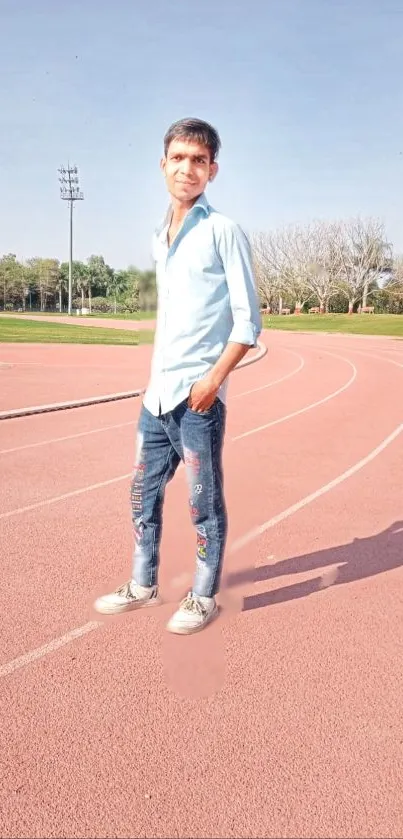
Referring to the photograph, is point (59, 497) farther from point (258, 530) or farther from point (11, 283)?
point (11, 283)

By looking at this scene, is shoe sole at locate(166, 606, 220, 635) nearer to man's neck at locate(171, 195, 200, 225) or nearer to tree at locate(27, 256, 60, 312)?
man's neck at locate(171, 195, 200, 225)

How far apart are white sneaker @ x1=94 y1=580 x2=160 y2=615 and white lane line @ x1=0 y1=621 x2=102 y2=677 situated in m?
0.11

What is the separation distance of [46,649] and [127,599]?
0.51m

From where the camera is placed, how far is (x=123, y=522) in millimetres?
5129

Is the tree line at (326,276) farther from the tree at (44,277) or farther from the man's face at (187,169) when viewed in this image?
the man's face at (187,169)

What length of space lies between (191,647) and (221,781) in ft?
3.12

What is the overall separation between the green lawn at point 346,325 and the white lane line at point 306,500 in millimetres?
44436

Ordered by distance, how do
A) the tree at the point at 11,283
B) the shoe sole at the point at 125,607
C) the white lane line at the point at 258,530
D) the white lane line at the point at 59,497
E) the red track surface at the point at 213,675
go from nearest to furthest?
the red track surface at the point at 213,675
the white lane line at the point at 258,530
the shoe sole at the point at 125,607
the white lane line at the point at 59,497
the tree at the point at 11,283

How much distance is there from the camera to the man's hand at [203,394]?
302 centimetres

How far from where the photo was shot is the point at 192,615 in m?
3.37

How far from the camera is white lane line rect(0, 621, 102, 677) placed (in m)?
3.01

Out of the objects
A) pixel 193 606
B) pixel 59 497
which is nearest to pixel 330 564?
pixel 193 606

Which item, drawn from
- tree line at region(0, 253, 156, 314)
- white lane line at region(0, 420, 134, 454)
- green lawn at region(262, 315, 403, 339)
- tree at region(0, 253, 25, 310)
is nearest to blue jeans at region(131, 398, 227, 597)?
white lane line at region(0, 420, 134, 454)

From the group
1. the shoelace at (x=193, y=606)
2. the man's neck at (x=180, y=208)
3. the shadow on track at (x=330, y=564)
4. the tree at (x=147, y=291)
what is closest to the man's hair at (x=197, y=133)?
the man's neck at (x=180, y=208)
